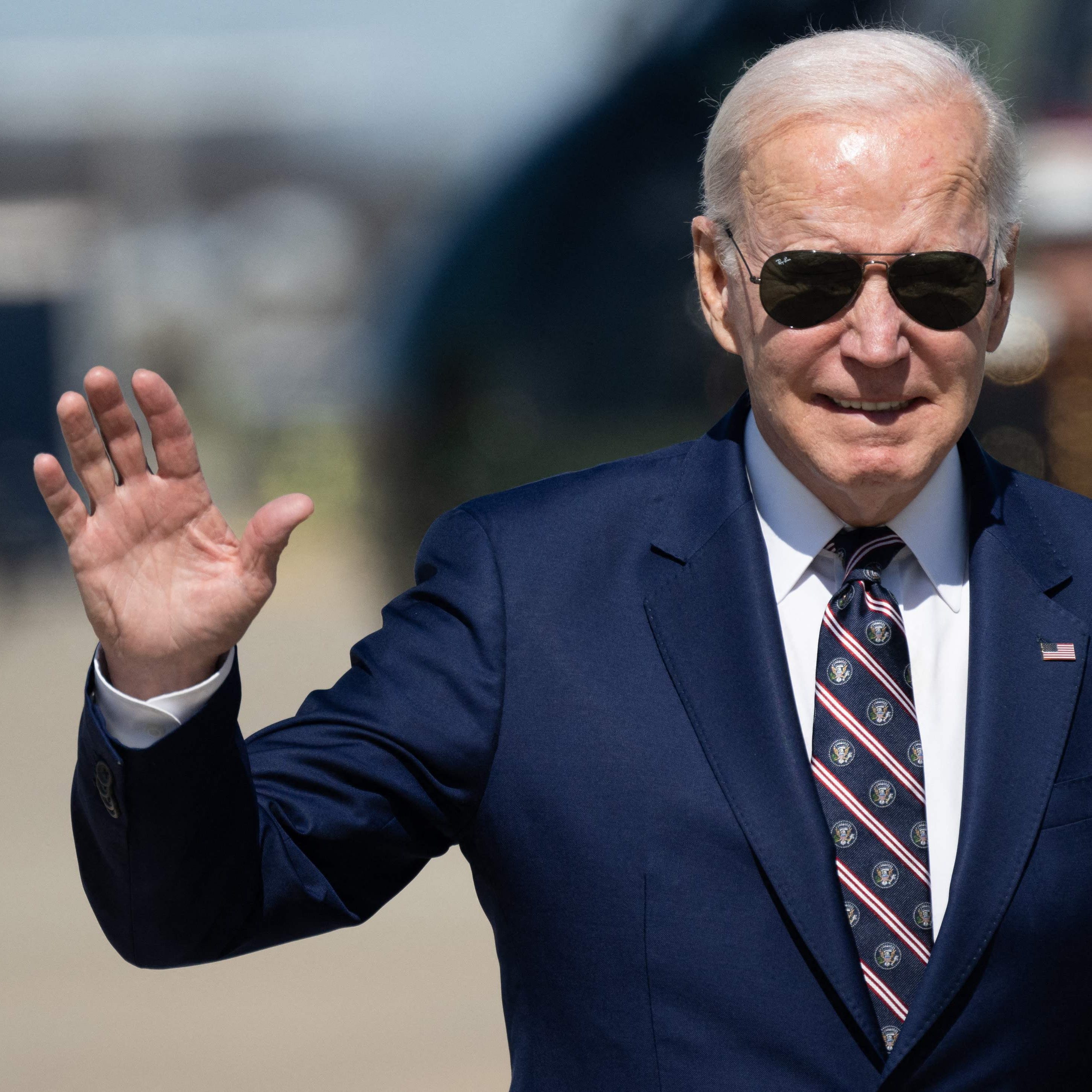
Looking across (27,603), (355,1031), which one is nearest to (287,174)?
(27,603)

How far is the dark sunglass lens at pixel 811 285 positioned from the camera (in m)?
1.63

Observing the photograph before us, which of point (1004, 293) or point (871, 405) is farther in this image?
point (1004, 293)

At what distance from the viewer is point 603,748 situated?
1614 millimetres

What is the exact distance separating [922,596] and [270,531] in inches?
31.2

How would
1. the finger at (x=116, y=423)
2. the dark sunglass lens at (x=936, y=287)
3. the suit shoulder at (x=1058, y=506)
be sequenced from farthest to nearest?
1. the suit shoulder at (x=1058, y=506)
2. the dark sunglass lens at (x=936, y=287)
3. the finger at (x=116, y=423)

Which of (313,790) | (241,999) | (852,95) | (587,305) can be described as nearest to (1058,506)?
(852,95)

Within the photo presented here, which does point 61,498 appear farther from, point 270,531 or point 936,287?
point 936,287

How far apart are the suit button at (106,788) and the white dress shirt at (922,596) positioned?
73 centimetres

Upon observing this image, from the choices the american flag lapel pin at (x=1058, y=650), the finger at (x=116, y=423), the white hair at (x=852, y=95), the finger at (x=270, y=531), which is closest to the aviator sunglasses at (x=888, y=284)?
the white hair at (x=852, y=95)

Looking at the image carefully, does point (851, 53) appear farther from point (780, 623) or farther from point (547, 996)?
point (547, 996)

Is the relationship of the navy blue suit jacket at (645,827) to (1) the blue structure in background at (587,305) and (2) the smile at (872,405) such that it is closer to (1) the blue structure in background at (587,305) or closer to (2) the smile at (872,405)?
(2) the smile at (872,405)

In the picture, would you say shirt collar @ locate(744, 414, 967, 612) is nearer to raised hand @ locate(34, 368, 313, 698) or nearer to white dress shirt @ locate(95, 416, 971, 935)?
white dress shirt @ locate(95, 416, 971, 935)

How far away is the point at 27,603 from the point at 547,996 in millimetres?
6164

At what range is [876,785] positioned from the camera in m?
1.58
